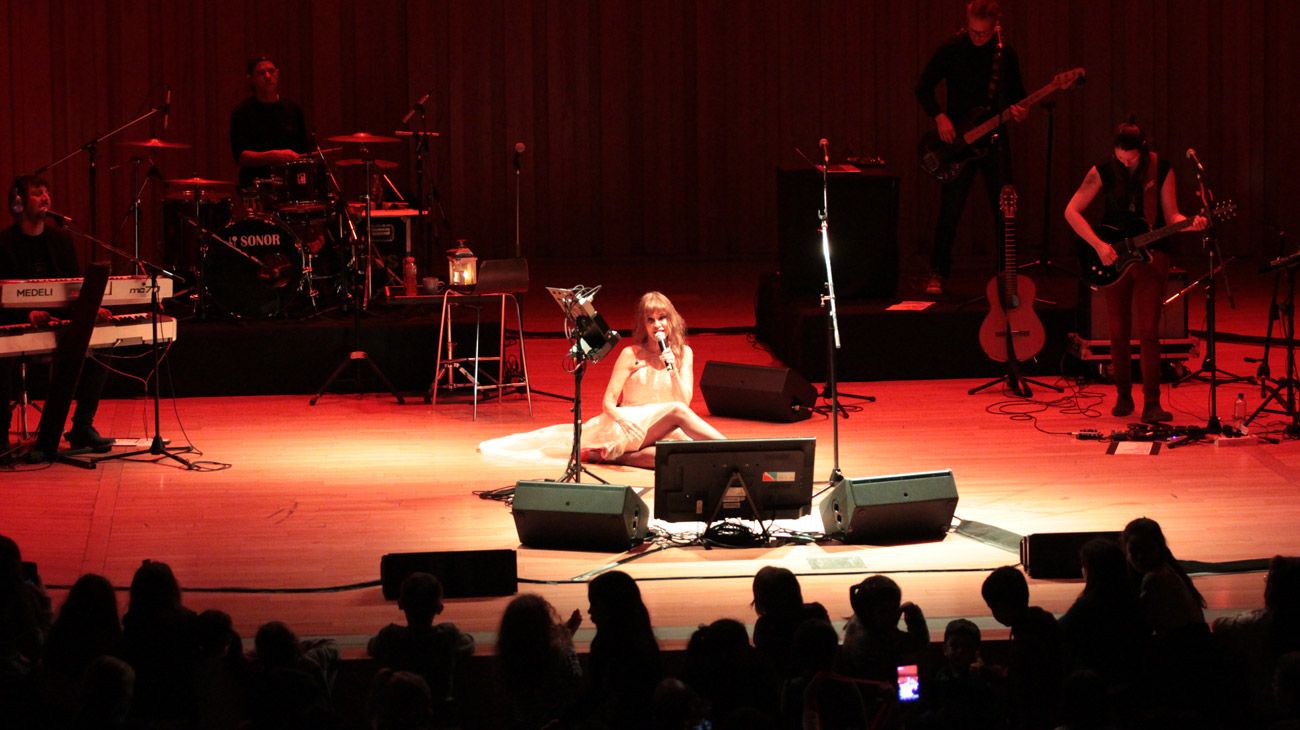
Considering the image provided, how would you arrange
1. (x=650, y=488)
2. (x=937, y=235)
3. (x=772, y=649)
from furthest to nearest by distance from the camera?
1. (x=937, y=235)
2. (x=650, y=488)
3. (x=772, y=649)

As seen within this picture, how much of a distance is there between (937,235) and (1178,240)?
4983mm

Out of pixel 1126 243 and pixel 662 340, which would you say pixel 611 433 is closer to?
pixel 662 340

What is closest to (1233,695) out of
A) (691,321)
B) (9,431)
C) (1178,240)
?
(9,431)

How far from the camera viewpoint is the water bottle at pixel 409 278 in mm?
10766

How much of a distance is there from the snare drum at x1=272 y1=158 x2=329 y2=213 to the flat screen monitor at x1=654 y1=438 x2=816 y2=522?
5.40m

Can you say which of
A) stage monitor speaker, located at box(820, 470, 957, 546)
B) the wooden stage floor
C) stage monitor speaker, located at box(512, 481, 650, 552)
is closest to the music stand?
the wooden stage floor

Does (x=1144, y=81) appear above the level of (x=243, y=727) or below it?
above

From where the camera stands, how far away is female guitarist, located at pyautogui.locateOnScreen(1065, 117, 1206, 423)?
8797 millimetres

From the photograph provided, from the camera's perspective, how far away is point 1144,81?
1584 centimetres

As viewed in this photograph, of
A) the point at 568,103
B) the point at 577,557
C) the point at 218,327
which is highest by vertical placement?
the point at 568,103

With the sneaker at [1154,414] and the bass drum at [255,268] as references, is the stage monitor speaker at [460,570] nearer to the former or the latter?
the sneaker at [1154,414]

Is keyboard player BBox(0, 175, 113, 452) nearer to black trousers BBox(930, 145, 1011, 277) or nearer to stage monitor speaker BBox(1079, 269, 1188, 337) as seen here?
black trousers BBox(930, 145, 1011, 277)

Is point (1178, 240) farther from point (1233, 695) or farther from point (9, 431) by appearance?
point (1233, 695)

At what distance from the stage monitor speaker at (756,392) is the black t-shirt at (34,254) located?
3665 mm
